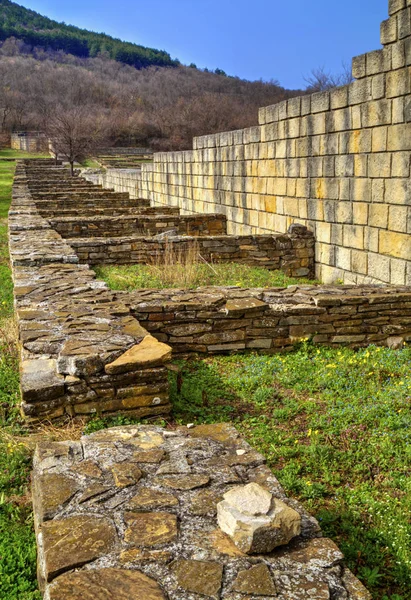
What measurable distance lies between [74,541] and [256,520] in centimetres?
67

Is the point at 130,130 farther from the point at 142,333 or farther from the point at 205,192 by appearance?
the point at 142,333

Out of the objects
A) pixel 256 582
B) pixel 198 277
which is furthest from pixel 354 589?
pixel 198 277

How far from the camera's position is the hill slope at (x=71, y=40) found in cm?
13588

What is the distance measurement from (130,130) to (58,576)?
5627cm

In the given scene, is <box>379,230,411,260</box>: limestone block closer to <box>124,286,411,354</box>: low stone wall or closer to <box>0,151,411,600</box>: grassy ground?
<box>124,286,411,354</box>: low stone wall

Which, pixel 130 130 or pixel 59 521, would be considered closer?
pixel 59 521

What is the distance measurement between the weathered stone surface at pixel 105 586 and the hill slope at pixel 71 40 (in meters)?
142

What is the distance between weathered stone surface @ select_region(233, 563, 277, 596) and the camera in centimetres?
191

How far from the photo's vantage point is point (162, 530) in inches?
88.0

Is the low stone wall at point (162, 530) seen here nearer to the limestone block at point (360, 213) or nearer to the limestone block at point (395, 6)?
the limestone block at point (360, 213)

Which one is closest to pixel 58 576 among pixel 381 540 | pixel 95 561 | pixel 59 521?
pixel 95 561

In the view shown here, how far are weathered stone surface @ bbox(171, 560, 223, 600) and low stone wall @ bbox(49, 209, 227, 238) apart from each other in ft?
32.3

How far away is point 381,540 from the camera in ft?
9.80

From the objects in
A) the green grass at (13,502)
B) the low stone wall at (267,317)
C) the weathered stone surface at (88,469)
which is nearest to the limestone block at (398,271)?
the low stone wall at (267,317)
